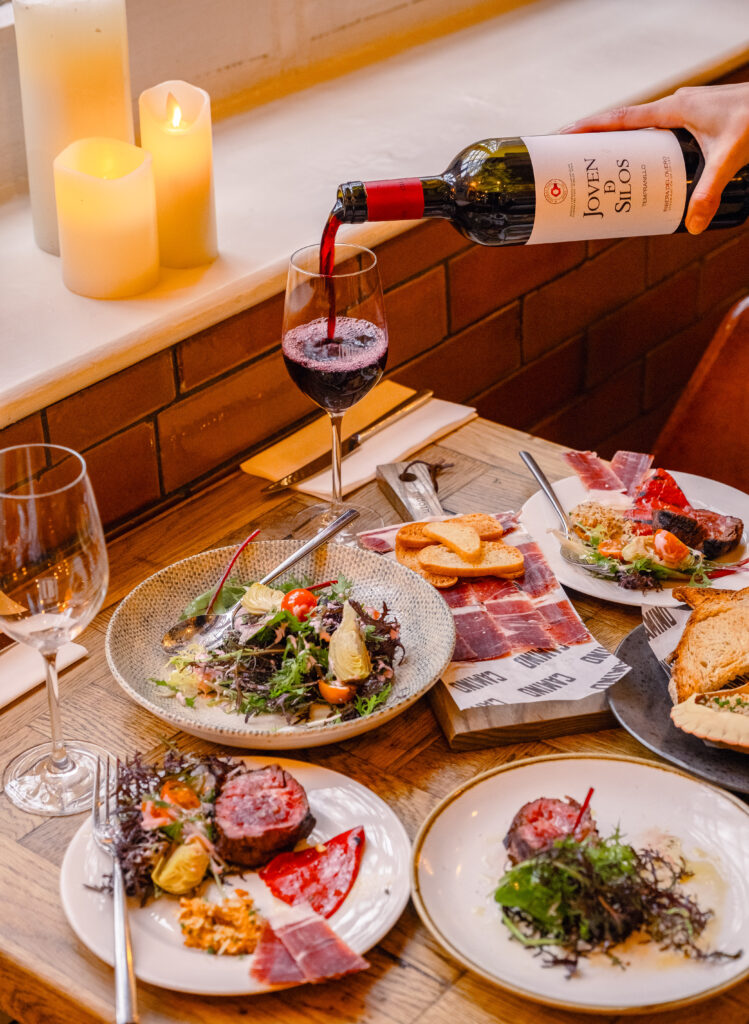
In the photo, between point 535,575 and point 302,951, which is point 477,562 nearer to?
point 535,575

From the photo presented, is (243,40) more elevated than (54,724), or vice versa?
(243,40)

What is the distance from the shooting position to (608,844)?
946mm

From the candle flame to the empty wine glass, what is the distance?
64cm

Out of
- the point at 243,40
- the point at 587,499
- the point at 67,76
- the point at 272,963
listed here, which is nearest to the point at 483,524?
the point at 587,499

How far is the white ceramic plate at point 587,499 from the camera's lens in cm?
127

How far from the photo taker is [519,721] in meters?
1.07

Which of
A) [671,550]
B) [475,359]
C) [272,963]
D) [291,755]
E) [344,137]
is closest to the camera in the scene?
[272,963]

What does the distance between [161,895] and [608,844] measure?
34 centimetres

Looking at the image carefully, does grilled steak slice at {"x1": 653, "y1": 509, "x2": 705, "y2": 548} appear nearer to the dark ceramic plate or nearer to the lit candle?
the dark ceramic plate

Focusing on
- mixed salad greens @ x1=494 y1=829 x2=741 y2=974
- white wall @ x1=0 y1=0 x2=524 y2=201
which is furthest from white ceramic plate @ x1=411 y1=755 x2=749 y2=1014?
white wall @ x1=0 y1=0 x2=524 y2=201

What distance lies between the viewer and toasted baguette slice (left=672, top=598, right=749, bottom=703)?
3.50ft

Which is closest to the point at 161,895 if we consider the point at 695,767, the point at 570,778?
the point at 570,778

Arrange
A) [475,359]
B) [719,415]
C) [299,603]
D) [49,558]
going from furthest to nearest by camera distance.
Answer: [475,359]
[719,415]
[299,603]
[49,558]

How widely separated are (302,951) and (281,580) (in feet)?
1.57
